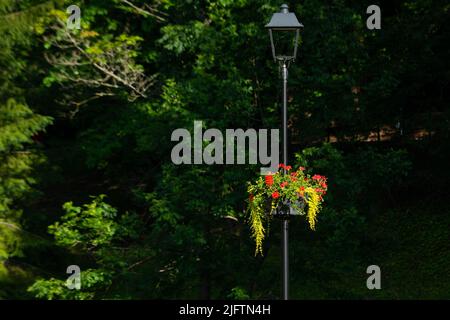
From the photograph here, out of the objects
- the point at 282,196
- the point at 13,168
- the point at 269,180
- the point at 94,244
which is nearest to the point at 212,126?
the point at 94,244

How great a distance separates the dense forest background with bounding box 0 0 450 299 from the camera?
1566 centimetres

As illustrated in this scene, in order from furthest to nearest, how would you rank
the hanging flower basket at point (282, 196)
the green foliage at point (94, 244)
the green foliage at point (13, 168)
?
1. the green foliage at point (13, 168)
2. the green foliage at point (94, 244)
3. the hanging flower basket at point (282, 196)

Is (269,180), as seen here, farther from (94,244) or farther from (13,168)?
(13,168)

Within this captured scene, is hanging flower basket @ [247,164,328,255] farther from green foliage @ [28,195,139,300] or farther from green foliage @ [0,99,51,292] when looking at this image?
green foliage @ [0,99,51,292]

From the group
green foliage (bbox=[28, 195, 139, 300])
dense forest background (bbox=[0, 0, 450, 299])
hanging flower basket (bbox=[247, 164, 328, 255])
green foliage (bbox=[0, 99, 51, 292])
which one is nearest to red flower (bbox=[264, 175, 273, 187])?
hanging flower basket (bbox=[247, 164, 328, 255])

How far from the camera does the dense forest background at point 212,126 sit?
15656 mm

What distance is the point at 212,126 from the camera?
15.6 meters

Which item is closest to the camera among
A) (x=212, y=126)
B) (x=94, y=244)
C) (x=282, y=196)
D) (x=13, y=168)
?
(x=282, y=196)

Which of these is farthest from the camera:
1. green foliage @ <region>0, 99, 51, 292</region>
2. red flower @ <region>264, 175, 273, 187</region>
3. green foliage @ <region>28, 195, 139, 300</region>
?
green foliage @ <region>0, 99, 51, 292</region>

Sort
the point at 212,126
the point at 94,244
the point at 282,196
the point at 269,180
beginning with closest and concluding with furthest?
the point at 282,196, the point at 269,180, the point at 212,126, the point at 94,244

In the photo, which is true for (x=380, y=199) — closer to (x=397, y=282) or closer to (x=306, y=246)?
(x=397, y=282)

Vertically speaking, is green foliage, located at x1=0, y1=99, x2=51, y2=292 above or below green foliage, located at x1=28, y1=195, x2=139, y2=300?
above

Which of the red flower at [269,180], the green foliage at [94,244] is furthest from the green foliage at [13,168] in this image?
the red flower at [269,180]

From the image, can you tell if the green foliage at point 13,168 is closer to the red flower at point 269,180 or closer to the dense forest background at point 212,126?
the dense forest background at point 212,126
